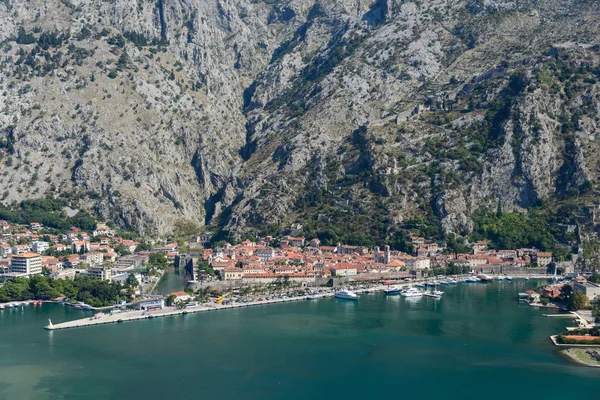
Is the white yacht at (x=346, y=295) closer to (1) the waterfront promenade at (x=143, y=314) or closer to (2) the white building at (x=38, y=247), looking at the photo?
(1) the waterfront promenade at (x=143, y=314)

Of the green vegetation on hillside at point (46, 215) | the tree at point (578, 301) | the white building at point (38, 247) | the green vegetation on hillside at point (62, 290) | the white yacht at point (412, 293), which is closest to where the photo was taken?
the tree at point (578, 301)

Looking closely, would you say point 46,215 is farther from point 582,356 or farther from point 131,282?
point 582,356

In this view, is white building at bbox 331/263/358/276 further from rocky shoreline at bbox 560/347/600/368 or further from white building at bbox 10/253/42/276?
rocky shoreline at bbox 560/347/600/368

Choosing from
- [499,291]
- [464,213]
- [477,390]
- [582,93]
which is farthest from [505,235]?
[477,390]

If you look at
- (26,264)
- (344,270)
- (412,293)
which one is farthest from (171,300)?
Result: (412,293)

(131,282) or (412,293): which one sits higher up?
(131,282)

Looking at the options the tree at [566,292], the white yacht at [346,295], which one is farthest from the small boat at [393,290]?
the tree at [566,292]

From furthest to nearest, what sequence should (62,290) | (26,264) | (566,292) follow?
(26,264), (62,290), (566,292)
